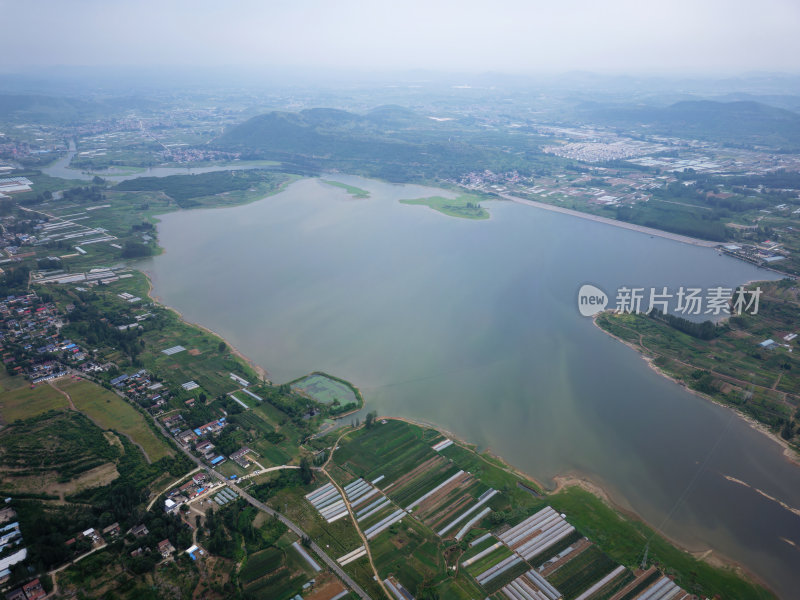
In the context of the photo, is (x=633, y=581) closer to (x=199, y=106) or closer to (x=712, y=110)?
(x=712, y=110)

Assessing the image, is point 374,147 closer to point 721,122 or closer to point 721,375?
point 721,375

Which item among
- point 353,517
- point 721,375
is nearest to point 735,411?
point 721,375

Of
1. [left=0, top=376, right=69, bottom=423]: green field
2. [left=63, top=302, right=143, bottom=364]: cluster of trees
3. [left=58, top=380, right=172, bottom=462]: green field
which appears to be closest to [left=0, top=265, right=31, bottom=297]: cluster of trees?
[left=63, top=302, right=143, bottom=364]: cluster of trees

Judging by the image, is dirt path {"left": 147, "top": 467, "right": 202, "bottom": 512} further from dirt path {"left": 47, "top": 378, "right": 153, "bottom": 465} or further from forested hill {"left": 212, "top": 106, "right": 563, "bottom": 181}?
forested hill {"left": 212, "top": 106, "right": 563, "bottom": 181}

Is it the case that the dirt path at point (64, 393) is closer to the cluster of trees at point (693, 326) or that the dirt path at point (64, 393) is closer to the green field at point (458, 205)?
the cluster of trees at point (693, 326)

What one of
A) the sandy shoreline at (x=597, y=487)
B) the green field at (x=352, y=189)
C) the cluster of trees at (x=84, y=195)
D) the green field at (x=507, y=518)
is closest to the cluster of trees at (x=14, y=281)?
the sandy shoreline at (x=597, y=487)
